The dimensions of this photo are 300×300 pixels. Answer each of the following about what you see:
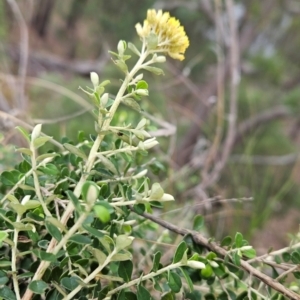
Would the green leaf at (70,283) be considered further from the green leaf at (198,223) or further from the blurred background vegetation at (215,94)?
the blurred background vegetation at (215,94)

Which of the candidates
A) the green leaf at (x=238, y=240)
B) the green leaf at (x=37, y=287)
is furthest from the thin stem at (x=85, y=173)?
the green leaf at (x=238, y=240)

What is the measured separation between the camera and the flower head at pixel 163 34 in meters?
0.21

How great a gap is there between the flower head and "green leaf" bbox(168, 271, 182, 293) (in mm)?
122

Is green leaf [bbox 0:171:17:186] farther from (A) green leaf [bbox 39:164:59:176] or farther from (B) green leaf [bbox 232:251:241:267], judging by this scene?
(B) green leaf [bbox 232:251:241:267]

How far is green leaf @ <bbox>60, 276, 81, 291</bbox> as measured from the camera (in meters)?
0.20

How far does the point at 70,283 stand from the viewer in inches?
7.9

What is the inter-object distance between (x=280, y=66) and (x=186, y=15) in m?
0.59

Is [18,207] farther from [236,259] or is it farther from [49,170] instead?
[236,259]

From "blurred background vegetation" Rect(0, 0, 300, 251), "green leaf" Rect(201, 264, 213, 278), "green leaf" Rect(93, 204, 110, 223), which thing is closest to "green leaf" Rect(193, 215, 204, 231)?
"green leaf" Rect(201, 264, 213, 278)

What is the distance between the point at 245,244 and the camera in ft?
0.84

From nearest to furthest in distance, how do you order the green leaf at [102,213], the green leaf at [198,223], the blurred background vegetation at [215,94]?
the green leaf at [102,213] → the green leaf at [198,223] → the blurred background vegetation at [215,94]

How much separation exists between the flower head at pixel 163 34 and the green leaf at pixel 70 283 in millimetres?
130

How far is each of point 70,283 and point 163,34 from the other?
14 cm

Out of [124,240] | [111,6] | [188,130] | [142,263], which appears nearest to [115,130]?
[124,240]
